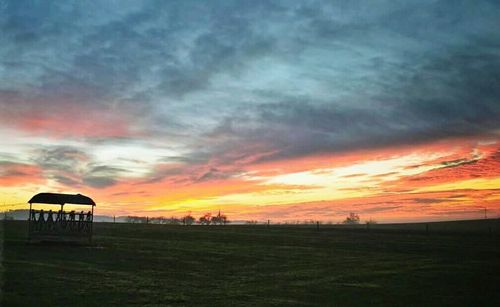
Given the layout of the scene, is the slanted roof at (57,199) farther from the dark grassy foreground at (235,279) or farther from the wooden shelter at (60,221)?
the dark grassy foreground at (235,279)

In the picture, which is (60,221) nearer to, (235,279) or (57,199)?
(57,199)

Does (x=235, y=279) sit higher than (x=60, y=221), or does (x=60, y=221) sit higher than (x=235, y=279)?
(x=60, y=221)

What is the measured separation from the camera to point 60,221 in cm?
4053

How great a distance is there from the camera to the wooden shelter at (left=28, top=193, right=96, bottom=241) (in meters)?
39.3

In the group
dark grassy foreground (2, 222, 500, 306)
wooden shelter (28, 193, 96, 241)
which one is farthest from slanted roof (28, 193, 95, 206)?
dark grassy foreground (2, 222, 500, 306)

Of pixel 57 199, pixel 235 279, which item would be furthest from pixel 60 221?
pixel 235 279

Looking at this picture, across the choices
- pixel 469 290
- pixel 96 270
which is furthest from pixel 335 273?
pixel 96 270

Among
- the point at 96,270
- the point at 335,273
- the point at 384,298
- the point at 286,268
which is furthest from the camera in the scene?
the point at 286,268

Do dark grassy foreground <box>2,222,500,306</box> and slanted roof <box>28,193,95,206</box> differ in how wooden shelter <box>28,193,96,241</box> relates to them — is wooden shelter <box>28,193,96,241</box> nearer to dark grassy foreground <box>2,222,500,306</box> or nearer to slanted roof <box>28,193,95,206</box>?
slanted roof <box>28,193,95,206</box>

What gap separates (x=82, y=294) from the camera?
17.4 m

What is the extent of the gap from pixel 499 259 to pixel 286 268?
62.6ft

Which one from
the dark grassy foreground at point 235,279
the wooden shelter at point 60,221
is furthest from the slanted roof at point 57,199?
the dark grassy foreground at point 235,279

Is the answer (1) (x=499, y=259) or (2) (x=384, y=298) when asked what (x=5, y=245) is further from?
(1) (x=499, y=259)

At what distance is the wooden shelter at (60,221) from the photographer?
39.3 m
